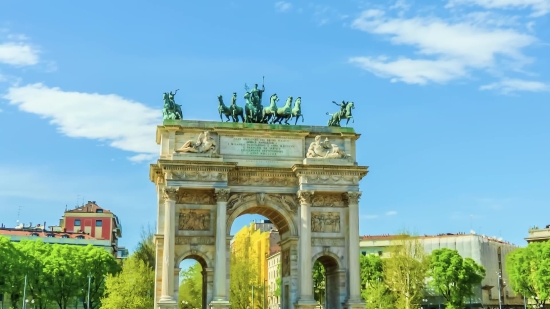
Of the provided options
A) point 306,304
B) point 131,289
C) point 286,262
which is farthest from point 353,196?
point 131,289

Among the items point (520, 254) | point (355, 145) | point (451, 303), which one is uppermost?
point (355, 145)

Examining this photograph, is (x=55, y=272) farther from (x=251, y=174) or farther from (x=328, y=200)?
(x=328, y=200)

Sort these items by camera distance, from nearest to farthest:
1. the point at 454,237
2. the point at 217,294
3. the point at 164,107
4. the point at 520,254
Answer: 1. the point at 217,294
2. the point at 164,107
3. the point at 520,254
4. the point at 454,237

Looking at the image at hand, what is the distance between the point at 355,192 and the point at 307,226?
337 cm

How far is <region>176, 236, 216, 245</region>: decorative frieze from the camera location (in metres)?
39.2

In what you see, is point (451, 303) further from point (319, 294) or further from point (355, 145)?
point (355, 145)

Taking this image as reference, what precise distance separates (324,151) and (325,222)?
4.04m

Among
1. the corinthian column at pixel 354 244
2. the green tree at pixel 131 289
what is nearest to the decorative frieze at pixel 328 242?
the corinthian column at pixel 354 244

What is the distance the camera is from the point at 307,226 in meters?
39.7

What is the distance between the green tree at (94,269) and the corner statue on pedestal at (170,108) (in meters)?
30.5

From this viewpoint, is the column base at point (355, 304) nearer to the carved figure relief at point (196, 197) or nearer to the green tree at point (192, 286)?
the carved figure relief at point (196, 197)

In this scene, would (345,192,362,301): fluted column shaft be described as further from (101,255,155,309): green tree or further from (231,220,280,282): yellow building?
(231,220,280,282): yellow building

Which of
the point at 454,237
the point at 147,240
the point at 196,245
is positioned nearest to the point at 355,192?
the point at 196,245

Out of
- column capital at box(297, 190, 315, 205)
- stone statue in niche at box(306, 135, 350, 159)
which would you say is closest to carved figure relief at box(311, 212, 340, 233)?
column capital at box(297, 190, 315, 205)
